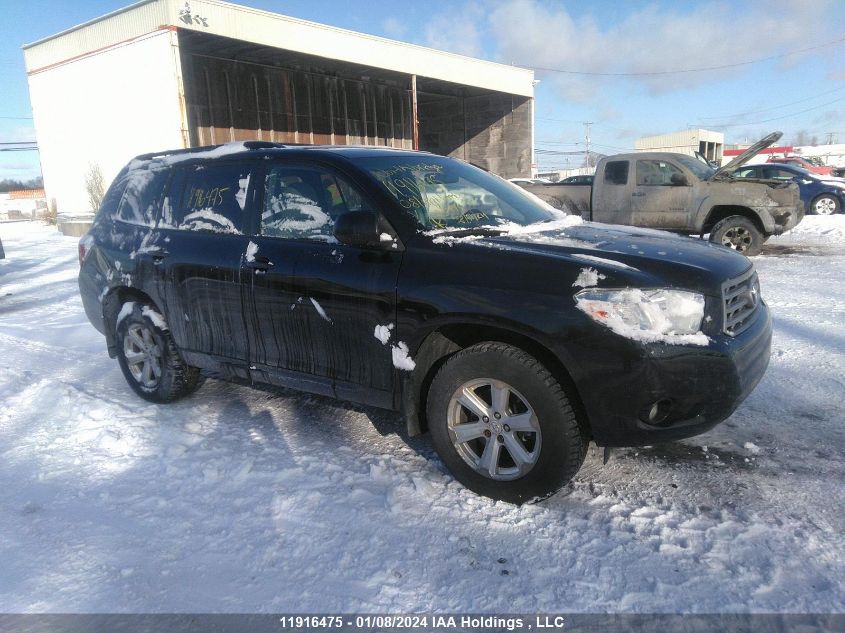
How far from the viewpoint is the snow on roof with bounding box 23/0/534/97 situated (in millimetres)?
16906

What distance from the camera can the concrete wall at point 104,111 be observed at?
1700 centimetres

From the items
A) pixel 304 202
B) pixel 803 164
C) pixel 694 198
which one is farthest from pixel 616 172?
pixel 803 164

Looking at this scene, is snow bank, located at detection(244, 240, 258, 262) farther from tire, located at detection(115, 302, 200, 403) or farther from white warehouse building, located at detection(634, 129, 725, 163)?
white warehouse building, located at detection(634, 129, 725, 163)

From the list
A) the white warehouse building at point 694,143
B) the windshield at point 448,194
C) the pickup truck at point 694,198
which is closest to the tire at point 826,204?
the pickup truck at point 694,198

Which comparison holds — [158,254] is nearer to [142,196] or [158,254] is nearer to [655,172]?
[142,196]

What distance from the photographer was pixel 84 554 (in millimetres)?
2691

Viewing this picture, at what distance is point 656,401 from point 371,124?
29.0m

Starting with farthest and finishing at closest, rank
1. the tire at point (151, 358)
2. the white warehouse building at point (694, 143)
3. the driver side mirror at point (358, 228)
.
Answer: the white warehouse building at point (694, 143) < the tire at point (151, 358) < the driver side mirror at point (358, 228)

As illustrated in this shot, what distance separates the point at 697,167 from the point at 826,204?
9.22 meters

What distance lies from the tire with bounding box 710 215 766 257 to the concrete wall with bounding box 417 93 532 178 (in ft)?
65.2

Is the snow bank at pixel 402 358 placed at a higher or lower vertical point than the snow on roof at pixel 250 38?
lower

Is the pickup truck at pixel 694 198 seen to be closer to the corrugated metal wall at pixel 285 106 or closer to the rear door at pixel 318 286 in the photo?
the rear door at pixel 318 286

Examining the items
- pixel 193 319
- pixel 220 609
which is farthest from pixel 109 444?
pixel 220 609

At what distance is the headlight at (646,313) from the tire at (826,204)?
710 inches
